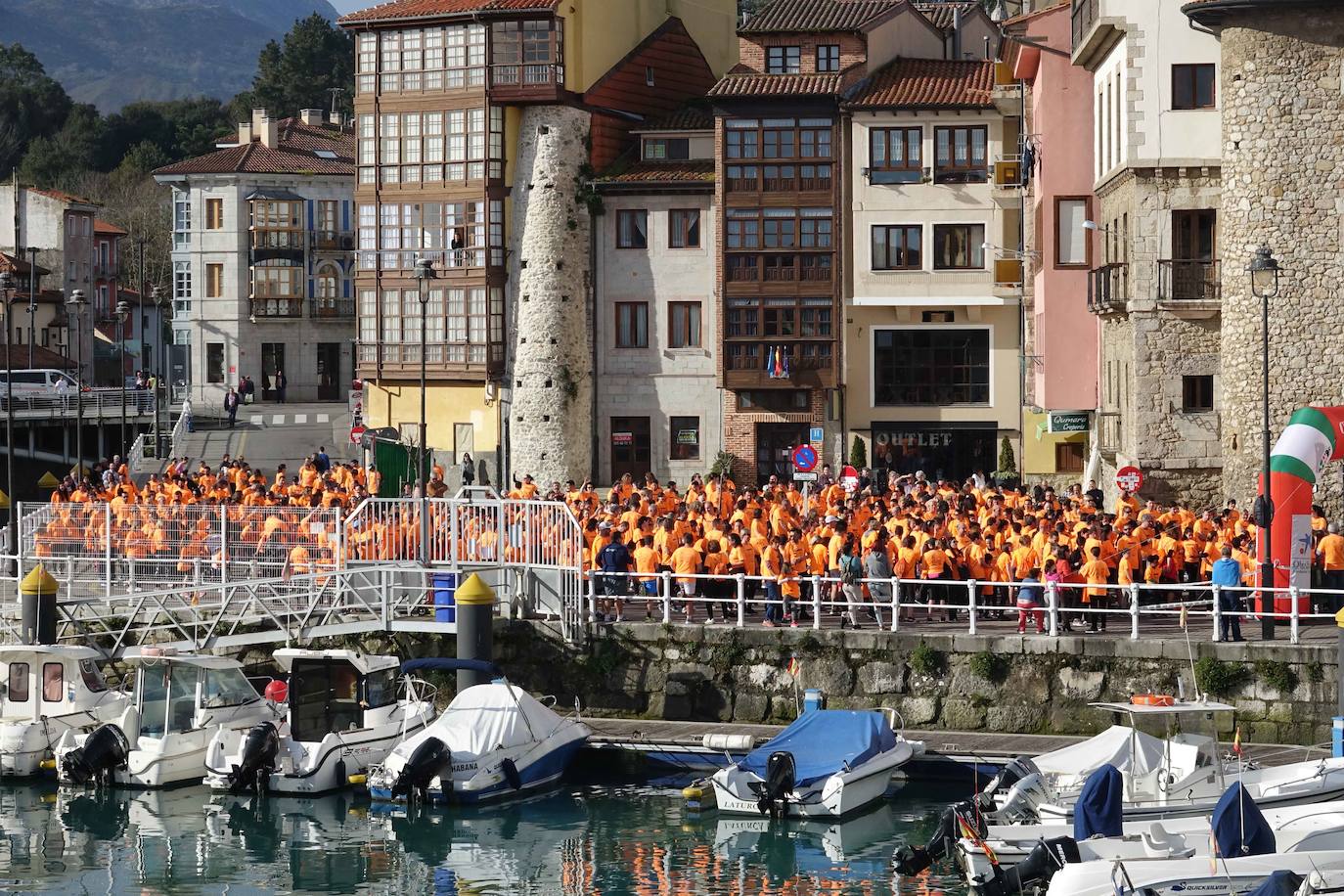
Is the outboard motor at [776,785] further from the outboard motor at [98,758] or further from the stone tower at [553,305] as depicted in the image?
the stone tower at [553,305]

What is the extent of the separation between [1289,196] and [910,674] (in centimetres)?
1285

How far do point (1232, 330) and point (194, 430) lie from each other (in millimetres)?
38140

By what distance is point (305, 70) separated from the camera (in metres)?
118

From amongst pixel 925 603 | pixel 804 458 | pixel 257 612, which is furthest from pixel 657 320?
pixel 925 603

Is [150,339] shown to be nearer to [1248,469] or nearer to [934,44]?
[934,44]

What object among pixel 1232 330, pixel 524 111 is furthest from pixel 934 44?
pixel 1232 330

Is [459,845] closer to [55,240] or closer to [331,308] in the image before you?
[331,308]

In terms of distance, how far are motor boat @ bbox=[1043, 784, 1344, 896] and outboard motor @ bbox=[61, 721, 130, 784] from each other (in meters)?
15.2

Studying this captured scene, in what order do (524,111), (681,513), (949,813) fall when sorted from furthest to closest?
(524,111) < (681,513) < (949,813)

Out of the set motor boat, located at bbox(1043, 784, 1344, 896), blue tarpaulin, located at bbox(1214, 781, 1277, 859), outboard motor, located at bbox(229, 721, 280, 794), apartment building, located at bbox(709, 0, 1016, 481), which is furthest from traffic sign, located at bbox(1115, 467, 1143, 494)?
apartment building, located at bbox(709, 0, 1016, 481)

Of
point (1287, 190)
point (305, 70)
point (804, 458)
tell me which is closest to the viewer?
point (1287, 190)

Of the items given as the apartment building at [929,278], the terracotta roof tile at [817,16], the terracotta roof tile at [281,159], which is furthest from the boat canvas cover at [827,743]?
the terracotta roof tile at [281,159]

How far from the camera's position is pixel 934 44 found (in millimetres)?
60156

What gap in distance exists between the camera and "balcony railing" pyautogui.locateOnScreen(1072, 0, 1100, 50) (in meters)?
42.6
